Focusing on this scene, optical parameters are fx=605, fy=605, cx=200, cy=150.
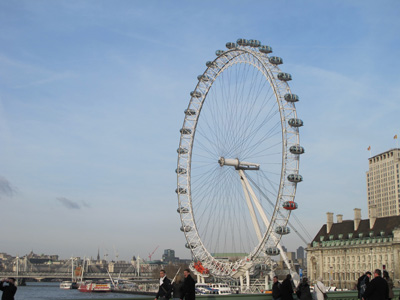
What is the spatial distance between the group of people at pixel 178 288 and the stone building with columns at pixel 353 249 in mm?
90189

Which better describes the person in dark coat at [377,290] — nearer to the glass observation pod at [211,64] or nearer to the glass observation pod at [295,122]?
the glass observation pod at [295,122]

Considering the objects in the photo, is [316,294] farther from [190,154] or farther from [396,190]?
[396,190]

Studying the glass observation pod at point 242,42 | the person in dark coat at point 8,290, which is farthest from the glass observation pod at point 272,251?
the person in dark coat at point 8,290

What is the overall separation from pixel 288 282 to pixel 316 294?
1112 mm

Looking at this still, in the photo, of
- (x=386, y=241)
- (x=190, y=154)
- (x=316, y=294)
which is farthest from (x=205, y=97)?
(x=316, y=294)

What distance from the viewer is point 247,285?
76.1m

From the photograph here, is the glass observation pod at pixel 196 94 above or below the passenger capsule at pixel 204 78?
below

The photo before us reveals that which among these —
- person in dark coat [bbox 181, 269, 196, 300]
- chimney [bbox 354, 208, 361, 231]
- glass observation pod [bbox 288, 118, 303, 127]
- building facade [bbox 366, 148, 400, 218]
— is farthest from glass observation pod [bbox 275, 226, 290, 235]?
building facade [bbox 366, 148, 400, 218]

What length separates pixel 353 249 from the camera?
11812 cm

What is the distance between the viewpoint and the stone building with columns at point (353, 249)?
10862 centimetres

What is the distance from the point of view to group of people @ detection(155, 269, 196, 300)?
1803cm

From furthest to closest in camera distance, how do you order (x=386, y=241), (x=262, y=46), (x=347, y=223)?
(x=347, y=223) < (x=386, y=241) < (x=262, y=46)

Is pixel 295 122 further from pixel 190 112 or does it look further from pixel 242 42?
pixel 190 112

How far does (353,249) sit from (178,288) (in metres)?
106
